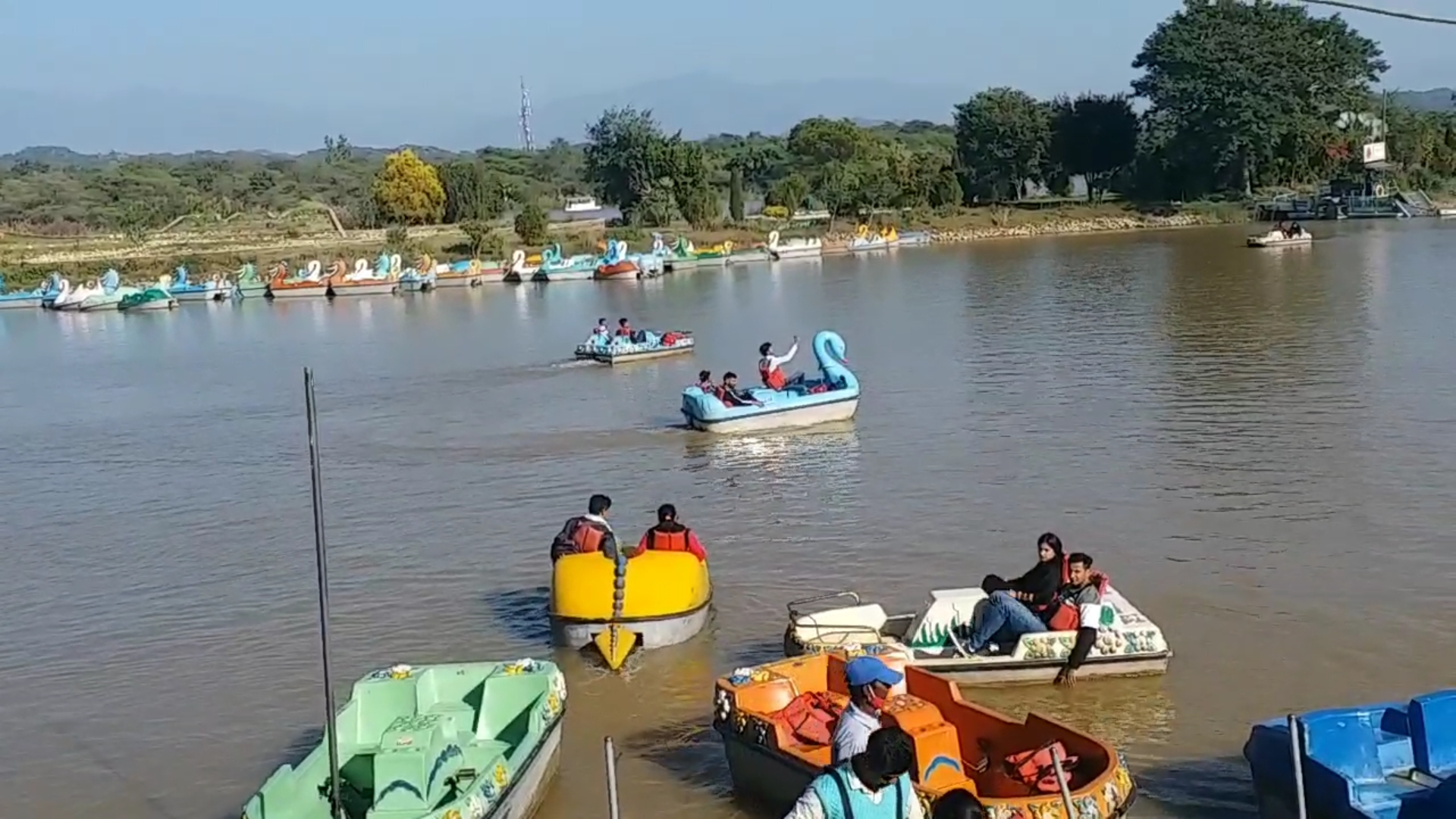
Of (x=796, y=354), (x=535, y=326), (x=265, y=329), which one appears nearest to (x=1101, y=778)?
(x=796, y=354)

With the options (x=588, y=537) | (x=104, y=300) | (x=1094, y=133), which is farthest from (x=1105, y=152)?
(x=588, y=537)

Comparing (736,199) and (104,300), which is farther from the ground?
(736,199)

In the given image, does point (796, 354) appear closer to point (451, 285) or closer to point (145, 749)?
point (145, 749)

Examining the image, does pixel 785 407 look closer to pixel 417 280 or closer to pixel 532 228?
pixel 417 280

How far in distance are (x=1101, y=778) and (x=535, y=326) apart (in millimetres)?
35019

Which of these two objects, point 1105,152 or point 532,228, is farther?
point 1105,152

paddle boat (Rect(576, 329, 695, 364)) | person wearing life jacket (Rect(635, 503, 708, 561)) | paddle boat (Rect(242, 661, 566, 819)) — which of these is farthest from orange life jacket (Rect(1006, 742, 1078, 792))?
paddle boat (Rect(576, 329, 695, 364))

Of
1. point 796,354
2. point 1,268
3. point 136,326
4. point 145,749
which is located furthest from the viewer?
point 1,268

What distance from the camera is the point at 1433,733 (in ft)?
26.7

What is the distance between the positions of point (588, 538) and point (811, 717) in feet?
13.6

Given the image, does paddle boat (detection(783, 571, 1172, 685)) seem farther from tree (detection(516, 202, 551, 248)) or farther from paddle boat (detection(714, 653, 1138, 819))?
tree (detection(516, 202, 551, 248))

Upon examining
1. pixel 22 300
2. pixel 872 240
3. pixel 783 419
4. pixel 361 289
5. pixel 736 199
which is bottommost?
pixel 783 419

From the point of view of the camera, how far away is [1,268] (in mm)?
65438

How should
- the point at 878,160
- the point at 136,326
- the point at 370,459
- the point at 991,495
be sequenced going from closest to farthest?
the point at 991,495 < the point at 370,459 < the point at 136,326 < the point at 878,160
